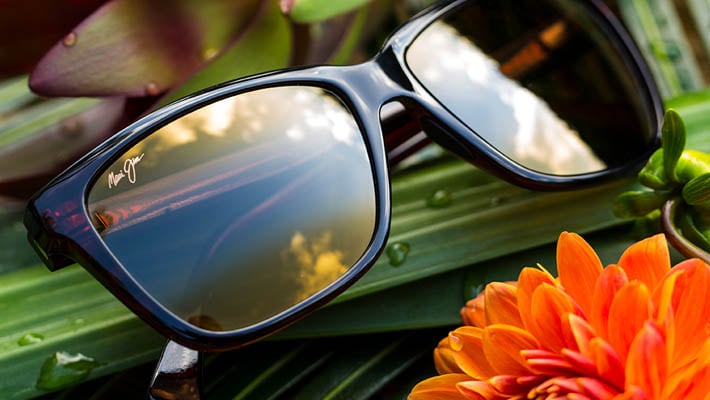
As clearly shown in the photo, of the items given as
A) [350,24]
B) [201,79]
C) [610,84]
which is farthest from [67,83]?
[610,84]

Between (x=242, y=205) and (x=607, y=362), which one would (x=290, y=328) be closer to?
(x=242, y=205)

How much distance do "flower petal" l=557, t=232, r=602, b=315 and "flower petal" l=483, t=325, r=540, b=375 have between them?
1.4 inches

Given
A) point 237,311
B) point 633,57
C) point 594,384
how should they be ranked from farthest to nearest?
1. point 633,57
2. point 237,311
3. point 594,384

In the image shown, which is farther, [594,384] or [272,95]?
[272,95]

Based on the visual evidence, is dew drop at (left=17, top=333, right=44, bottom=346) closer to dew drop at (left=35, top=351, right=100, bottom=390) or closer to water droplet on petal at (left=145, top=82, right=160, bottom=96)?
dew drop at (left=35, top=351, right=100, bottom=390)

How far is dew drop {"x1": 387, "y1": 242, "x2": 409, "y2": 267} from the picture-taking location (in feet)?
1.30

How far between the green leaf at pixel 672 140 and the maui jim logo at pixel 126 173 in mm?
271

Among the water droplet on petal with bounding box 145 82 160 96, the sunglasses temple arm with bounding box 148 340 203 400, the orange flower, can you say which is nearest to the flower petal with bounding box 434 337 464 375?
the orange flower

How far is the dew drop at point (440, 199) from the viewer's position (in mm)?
432

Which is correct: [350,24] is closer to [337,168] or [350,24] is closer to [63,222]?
[337,168]

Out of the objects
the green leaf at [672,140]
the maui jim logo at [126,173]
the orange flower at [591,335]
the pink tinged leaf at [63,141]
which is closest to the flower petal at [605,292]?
the orange flower at [591,335]

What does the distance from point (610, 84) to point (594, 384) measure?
325mm

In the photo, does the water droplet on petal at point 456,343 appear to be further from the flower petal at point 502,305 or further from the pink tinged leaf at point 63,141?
the pink tinged leaf at point 63,141

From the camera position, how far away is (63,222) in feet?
0.97
